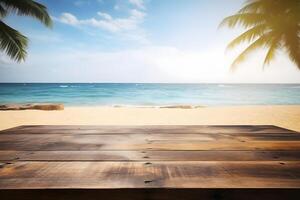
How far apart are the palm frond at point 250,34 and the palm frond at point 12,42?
8573mm

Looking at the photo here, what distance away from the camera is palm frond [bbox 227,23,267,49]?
9.20m

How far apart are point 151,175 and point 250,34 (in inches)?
403

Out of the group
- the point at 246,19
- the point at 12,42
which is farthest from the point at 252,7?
the point at 12,42

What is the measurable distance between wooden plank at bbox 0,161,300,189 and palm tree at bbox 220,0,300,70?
9.37 m

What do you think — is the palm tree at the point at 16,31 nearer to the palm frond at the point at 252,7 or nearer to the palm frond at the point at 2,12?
the palm frond at the point at 2,12

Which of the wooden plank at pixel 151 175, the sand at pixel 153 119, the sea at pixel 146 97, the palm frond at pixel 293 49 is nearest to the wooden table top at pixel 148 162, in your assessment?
the wooden plank at pixel 151 175

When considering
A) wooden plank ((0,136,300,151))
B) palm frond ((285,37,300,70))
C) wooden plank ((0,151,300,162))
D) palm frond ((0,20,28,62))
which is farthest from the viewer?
palm frond ((285,37,300,70))

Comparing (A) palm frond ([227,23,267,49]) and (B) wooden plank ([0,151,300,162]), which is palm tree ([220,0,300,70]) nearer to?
(A) palm frond ([227,23,267,49])

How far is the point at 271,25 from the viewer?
29.0 feet

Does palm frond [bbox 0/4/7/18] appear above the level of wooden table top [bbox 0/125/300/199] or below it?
above

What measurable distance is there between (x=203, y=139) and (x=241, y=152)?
30cm
